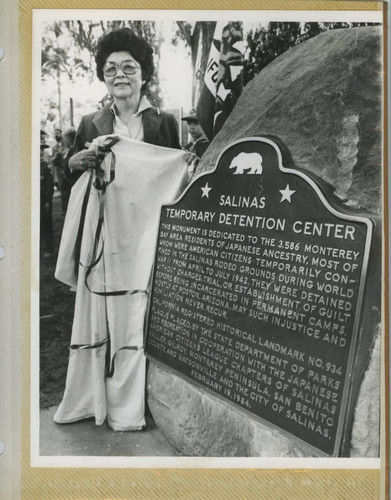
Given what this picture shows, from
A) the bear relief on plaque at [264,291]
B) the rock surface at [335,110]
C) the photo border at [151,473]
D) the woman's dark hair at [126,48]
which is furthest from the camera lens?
the woman's dark hair at [126,48]

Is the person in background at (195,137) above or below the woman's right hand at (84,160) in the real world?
above

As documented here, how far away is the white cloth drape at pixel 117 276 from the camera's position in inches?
103

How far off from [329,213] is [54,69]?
153 centimetres

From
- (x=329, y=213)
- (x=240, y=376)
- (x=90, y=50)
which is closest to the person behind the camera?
(x=329, y=213)

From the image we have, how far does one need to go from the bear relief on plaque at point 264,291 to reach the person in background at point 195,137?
0.14 meters

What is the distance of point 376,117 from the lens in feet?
7.82

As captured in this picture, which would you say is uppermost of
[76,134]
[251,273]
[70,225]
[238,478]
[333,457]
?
[76,134]

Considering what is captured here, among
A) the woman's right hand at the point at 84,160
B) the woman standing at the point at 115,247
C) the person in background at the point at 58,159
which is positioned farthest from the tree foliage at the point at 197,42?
the person in background at the point at 58,159

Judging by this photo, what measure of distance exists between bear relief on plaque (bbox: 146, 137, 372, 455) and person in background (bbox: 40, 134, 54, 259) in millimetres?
562

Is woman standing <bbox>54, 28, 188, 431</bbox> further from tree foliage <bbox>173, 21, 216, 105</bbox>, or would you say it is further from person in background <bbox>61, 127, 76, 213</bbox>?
tree foliage <bbox>173, 21, 216, 105</bbox>

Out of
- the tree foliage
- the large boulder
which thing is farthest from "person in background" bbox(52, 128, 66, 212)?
the large boulder

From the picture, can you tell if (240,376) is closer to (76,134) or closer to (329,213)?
(329,213)

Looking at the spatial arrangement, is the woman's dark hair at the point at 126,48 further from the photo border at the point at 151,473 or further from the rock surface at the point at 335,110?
the rock surface at the point at 335,110

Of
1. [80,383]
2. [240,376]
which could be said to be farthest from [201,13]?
[80,383]
